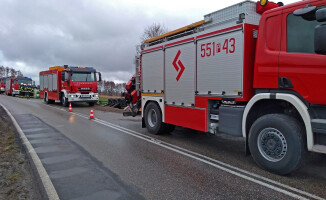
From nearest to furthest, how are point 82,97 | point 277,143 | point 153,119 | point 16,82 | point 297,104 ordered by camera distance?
point 297,104
point 277,143
point 153,119
point 82,97
point 16,82

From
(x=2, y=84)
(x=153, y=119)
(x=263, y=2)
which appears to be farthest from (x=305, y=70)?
(x=2, y=84)

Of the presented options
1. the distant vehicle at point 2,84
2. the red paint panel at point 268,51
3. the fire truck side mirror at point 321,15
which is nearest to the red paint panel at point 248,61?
the red paint panel at point 268,51

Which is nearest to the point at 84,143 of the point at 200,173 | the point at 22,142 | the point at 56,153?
the point at 56,153

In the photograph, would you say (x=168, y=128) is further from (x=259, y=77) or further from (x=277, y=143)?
(x=277, y=143)

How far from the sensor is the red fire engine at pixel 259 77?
4.03m

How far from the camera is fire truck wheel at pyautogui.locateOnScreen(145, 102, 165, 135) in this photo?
7.96 meters

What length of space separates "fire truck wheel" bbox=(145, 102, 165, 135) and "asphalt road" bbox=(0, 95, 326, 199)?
59 cm

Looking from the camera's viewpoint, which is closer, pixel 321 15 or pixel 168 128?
pixel 321 15

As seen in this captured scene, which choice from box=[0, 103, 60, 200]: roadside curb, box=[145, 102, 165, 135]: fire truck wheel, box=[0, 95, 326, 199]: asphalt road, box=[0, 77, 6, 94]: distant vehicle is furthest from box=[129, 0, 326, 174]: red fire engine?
box=[0, 77, 6, 94]: distant vehicle

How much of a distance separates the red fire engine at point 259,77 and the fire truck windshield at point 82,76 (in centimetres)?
1307

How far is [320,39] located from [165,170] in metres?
3.31

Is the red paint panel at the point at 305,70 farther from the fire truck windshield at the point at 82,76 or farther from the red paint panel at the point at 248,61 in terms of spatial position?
the fire truck windshield at the point at 82,76

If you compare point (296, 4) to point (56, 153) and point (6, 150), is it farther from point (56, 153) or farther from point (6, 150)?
point (6, 150)

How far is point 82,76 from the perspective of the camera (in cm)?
1897
